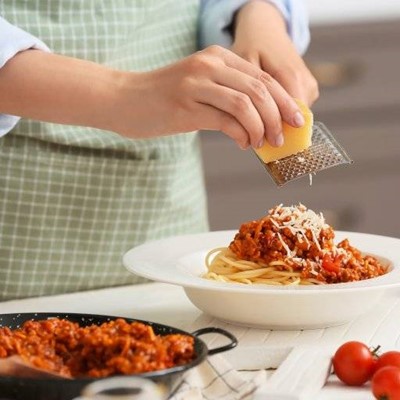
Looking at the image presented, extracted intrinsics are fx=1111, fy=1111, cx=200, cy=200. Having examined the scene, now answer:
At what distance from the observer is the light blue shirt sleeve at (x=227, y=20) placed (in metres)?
2.06

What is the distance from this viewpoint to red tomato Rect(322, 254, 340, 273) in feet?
5.19

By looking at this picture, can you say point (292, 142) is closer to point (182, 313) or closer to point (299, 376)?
point (182, 313)

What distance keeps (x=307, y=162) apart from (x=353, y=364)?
40 cm

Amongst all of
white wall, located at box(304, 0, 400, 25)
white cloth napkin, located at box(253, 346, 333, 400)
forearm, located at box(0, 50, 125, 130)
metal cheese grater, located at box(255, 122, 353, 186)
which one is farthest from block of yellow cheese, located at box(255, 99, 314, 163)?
white wall, located at box(304, 0, 400, 25)

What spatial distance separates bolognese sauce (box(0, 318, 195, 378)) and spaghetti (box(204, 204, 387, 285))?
17.2 inches

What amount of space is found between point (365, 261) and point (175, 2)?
700 mm

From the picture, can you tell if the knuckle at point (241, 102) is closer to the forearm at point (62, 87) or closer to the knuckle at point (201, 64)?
the knuckle at point (201, 64)

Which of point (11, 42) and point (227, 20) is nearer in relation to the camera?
point (11, 42)

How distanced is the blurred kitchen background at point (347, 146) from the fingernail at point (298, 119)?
1681mm

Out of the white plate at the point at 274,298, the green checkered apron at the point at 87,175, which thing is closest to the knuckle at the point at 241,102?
the white plate at the point at 274,298

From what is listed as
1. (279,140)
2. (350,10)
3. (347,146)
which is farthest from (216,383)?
(350,10)

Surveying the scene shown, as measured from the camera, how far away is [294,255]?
63.7 inches

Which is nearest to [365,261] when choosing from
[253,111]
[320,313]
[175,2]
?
[320,313]

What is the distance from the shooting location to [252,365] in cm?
134
